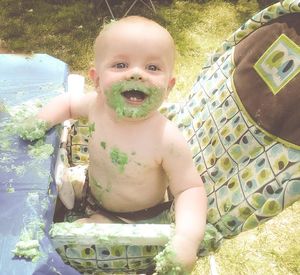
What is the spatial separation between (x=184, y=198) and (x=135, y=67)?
0.43 meters

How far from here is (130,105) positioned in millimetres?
1325

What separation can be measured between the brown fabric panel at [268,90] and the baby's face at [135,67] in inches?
10.5

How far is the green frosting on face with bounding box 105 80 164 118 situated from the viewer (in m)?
1.31

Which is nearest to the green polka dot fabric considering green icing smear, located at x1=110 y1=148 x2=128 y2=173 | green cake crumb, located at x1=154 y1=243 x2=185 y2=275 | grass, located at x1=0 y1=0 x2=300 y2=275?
green cake crumb, located at x1=154 y1=243 x2=185 y2=275

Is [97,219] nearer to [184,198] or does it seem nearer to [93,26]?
[184,198]

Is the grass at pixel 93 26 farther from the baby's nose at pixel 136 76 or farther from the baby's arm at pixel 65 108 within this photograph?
the baby's nose at pixel 136 76

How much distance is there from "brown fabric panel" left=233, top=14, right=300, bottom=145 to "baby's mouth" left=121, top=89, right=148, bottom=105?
13.5 inches

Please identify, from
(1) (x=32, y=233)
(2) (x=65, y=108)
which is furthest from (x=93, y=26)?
(1) (x=32, y=233)

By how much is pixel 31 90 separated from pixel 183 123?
0.58 meters

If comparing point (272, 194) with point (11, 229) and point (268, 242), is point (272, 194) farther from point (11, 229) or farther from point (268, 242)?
point (268, 242)

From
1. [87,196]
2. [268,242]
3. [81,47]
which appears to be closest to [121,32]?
[87,196]

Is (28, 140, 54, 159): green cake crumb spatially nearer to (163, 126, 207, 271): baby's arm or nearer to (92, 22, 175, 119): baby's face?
(92, 22, 175, 119): baby's face

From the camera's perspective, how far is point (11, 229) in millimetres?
1229

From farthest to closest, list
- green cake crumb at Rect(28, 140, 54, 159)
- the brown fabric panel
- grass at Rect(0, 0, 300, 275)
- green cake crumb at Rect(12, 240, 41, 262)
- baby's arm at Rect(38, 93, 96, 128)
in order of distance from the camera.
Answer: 1. grass at Rect(0, 0, 300, 275)
2. baby's arm at Rect(38, 93, 96, 128)
3. green cake crumb at Rect(28, 140, 54, 159)
4. the brown fabric panel
5. green cake crumb at Rect(12, 240, 41, 262)
